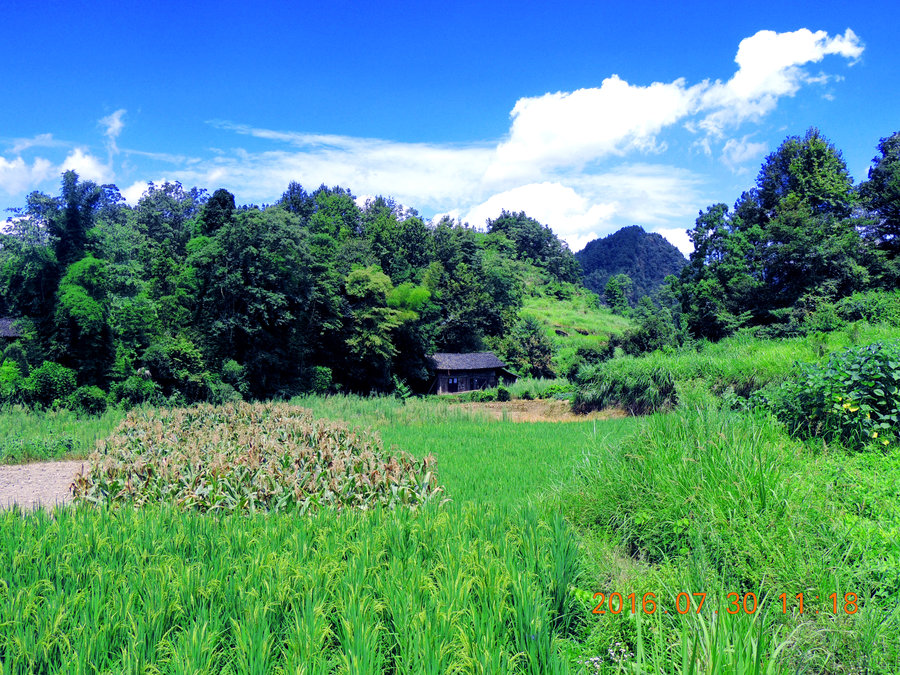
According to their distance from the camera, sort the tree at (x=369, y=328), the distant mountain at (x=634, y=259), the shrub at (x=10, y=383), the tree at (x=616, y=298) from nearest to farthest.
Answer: the shrub at (x=10, y=383), the tree at (x=369, y=328), the tree at (x=616, y=298), the distant mountain at (x=634, y=259)

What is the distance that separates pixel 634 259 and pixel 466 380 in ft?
298

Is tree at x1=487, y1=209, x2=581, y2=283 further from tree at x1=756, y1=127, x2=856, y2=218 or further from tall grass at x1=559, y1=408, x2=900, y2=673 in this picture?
tall grass at x1=559, y1=408, x2=900, y2=673

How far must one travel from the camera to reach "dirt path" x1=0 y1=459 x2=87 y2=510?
956 cm

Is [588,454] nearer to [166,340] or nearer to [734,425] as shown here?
[734,425]

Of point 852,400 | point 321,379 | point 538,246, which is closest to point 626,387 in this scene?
point 852,400

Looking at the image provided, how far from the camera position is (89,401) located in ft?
68.2

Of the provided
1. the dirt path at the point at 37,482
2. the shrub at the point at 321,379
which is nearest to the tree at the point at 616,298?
the shrub at the point at 321,379

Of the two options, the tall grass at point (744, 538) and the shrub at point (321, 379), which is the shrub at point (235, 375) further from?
the tall grass at point (744, 538)

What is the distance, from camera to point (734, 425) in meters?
6.15

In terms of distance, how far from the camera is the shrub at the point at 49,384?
64.4 ft

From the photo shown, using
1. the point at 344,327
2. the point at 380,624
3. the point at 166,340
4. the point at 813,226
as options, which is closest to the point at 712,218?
the point at 813,226

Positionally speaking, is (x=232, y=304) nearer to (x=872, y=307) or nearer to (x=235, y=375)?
(x=235, y=375)

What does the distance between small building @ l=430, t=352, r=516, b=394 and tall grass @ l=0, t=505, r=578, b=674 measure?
34.4 m

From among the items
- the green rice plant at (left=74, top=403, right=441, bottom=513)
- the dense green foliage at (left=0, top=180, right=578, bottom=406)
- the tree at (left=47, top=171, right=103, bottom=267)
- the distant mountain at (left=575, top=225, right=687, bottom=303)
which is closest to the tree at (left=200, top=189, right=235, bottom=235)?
the dense green foliage at (left=0, top=180, right=578, bottom=406)
